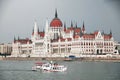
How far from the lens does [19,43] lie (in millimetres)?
25672

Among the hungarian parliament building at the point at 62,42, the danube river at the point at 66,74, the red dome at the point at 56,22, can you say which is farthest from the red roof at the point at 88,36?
the danube river at the point at 66,74

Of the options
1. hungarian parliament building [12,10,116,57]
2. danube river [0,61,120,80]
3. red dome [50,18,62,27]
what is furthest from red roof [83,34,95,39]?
danube river [0,61,120,80]

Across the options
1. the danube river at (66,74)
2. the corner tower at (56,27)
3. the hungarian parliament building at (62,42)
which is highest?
the corner tower at (56,27)

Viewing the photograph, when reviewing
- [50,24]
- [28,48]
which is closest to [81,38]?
[50,24]

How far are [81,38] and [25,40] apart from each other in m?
6.33

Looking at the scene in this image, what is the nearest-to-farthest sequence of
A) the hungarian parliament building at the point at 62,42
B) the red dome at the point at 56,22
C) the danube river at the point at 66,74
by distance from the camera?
the danube river at the point at 66,74
the hungarian parliament building at the point at 62,42
the red dome at the point at 56,22

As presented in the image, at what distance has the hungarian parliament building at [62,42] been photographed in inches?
805

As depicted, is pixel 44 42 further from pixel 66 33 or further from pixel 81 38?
pixel 81 38

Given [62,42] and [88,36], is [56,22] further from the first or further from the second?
[88,36]

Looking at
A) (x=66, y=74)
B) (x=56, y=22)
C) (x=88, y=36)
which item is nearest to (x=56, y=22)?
(x=56, y=22)

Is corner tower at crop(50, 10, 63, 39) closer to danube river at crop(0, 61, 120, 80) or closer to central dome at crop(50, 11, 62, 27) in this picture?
central dome at crop(50, 11, 62, 27)

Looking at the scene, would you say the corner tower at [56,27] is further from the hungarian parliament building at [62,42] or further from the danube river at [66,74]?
the danube river at [66,74]

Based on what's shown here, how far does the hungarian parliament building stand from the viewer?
20.4m

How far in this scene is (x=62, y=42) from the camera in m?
22.2
